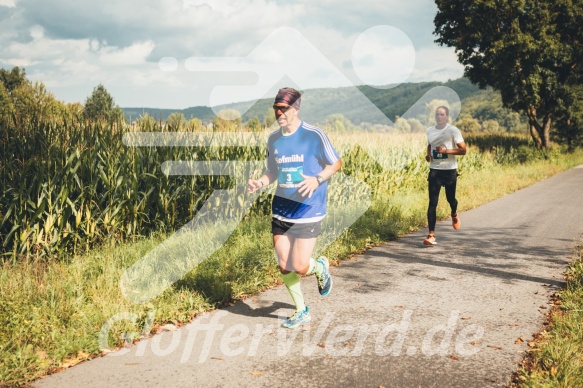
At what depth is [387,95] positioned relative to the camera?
13688 centimetres

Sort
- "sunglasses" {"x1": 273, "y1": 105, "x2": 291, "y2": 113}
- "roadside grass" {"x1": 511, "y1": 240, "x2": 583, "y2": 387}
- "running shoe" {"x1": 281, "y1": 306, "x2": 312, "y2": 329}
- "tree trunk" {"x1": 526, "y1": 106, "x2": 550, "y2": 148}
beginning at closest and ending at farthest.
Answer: "roadside grass" {"x1": 511, "y1": 240, "x2": 583, "y2": 387}
"sunglasses" {"x1": 273, "y1": 105, "x2": 291, "y2": 113}
"running shoe" {"x1": 281, "y1": 306, "x2": 312, "y2": 329}
"tree trunk" {"x1": 526, "y1": 106, "x2": 550, "y2": 148}

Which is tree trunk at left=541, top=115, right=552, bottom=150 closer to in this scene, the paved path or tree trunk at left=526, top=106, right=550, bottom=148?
tree trunk at left=526, top=106, right=550, bottom=148

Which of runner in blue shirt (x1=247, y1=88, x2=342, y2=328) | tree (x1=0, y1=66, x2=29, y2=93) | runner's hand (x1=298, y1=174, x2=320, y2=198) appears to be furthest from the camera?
tree (x1=0, y1=66, x2=29, y2=93)

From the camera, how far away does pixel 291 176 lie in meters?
4.42

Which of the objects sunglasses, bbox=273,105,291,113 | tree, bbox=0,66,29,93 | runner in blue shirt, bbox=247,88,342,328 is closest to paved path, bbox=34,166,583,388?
runner in blue shirt, bbox=247,88,342,328

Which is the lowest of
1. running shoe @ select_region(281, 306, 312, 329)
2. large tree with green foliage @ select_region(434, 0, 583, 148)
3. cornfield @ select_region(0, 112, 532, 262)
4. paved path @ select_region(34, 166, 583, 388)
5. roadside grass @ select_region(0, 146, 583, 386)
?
paved path @ select_region(34, 166, 583, 388)

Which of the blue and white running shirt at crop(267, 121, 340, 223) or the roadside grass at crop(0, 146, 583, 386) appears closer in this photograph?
the roadside grass at crop(0, 146, 583, 386)

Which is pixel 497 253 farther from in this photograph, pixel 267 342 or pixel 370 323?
pixel 267 342

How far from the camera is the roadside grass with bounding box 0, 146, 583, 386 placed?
386cm

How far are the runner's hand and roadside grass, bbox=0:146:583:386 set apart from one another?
5.76ft

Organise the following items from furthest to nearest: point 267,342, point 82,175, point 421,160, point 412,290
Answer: point 421,160 → point 82,175 → point 412,290 → point 267,342

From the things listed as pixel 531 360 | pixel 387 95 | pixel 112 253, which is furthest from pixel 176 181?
pixel 387 95

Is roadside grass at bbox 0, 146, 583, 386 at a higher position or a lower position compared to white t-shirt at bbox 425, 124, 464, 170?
Answer: lower

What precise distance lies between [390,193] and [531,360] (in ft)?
34.3
